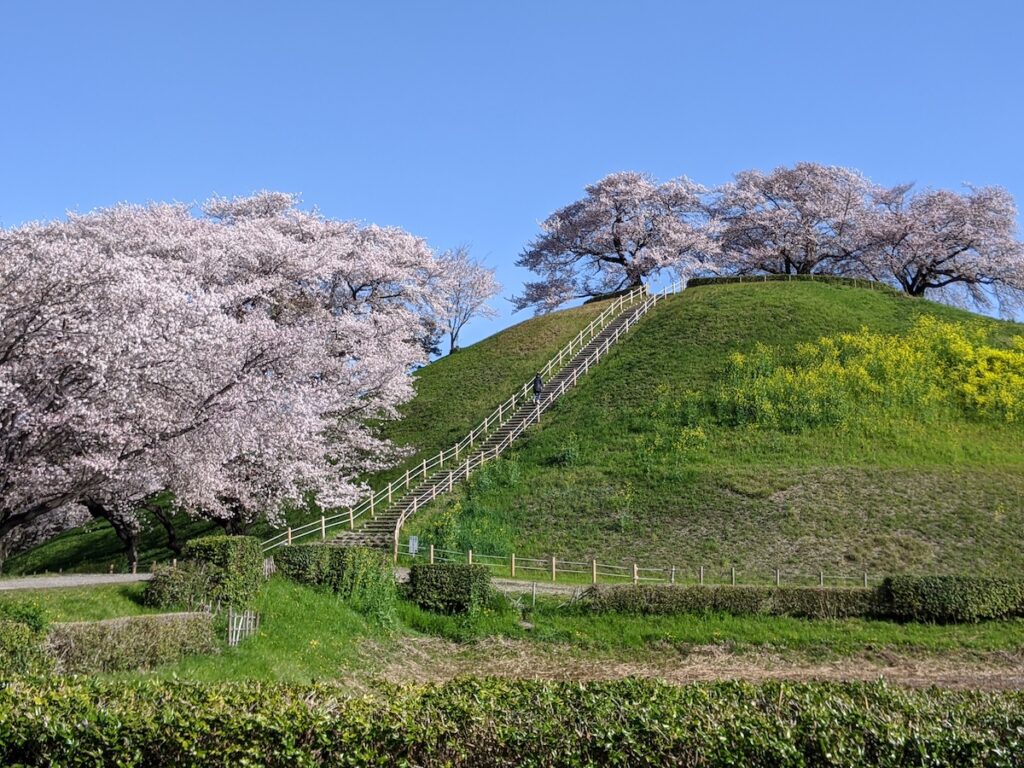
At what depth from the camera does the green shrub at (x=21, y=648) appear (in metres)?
12.3

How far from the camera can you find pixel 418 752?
8.85 m

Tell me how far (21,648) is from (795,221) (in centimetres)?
7487

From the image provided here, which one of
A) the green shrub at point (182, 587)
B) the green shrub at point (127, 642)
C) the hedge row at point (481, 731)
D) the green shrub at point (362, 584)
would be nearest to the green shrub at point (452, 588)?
the green shrub at point (362, 584)

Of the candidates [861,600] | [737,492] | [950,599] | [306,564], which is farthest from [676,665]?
[737,492]

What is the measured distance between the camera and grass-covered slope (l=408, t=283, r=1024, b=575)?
32938 millimetres

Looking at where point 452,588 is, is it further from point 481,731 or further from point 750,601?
point 481,731

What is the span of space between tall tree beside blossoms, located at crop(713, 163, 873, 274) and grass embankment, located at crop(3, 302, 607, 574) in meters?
19.2

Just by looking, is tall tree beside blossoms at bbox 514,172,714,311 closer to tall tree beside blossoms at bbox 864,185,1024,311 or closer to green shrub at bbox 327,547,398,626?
tall tree beside blossoms at bbox 864,185,1024,311

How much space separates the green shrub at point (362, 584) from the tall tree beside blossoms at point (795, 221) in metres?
59.3

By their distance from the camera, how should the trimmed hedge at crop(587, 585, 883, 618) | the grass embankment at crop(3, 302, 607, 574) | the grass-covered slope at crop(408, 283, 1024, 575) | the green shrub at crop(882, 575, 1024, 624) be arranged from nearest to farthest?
the green shrub at crop(882, 575, 1024, 624) < the trimmed hedge at crop(587, 585, 883, 618) < the grass-covered slope at crop(408, 283, 1024, 575) < the grass embankment at crop(3, 302, 607, 574)

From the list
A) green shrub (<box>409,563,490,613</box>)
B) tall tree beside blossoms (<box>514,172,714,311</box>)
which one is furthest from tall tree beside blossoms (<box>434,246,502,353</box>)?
green shrub (<box>409,563,490,613</box>)

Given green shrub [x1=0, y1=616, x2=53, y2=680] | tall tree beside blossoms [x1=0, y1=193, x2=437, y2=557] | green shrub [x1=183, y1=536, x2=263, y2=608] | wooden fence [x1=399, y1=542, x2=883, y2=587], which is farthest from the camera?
wooden fence [x1=399, y1=542, x2=883, y2=587]

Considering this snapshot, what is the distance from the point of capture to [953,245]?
2813 inches

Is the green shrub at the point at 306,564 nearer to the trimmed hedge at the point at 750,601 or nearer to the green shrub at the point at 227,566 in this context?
the green shrub at the point at 227,566
